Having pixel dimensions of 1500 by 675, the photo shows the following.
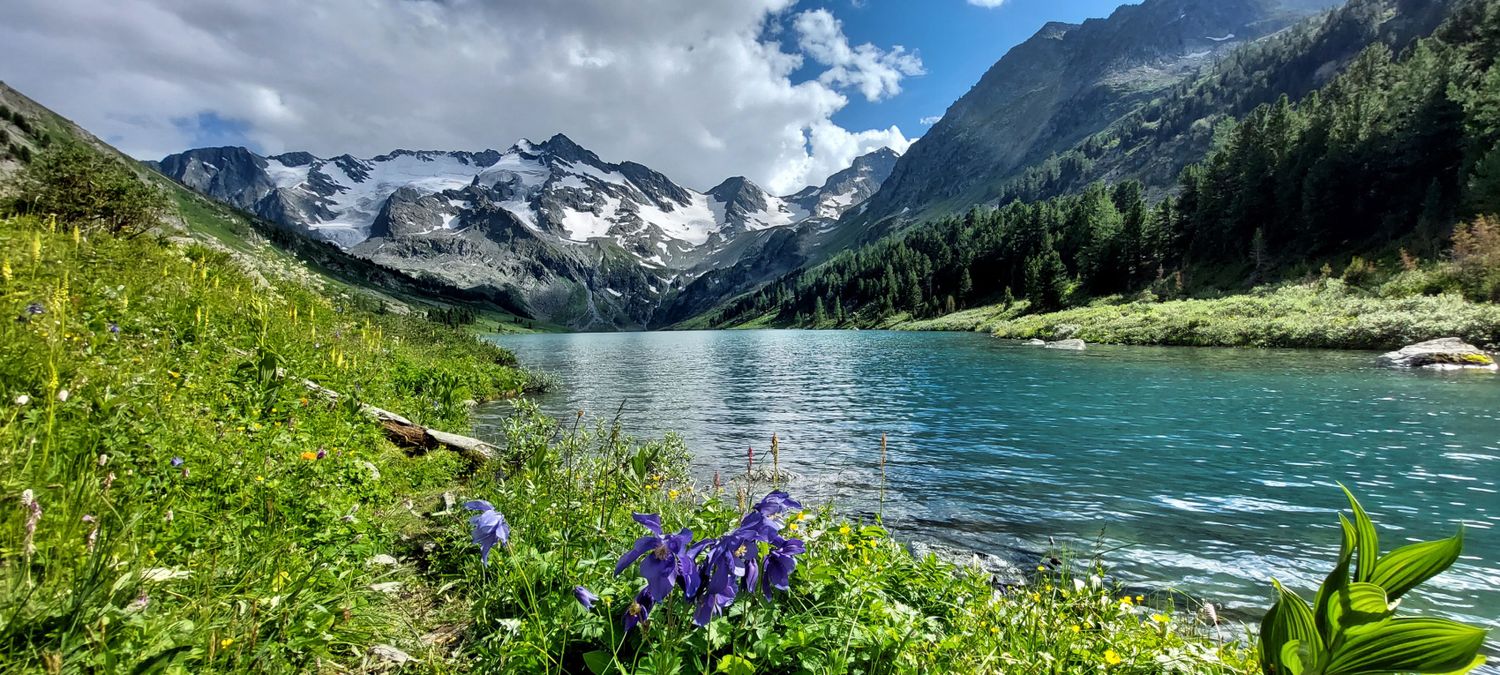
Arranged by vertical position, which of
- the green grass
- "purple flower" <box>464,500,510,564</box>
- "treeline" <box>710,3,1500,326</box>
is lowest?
"purple flower" <box>464,500,510,564</box>

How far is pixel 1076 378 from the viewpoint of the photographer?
2870 centimetres

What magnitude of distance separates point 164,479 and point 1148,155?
771 ft

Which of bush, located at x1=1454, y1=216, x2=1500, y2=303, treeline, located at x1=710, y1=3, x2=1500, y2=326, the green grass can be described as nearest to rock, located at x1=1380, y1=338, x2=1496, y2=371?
the green grass

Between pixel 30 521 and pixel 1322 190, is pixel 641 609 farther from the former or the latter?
pixel 1322 190

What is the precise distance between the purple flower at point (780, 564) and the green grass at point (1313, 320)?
45.5m

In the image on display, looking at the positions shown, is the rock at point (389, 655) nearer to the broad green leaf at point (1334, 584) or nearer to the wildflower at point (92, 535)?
the wildflower at point (92, 535)

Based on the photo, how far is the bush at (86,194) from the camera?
1112cm

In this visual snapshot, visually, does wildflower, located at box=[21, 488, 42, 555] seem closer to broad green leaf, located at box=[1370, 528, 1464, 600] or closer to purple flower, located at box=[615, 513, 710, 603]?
purple flower, located at box=[615, 513, 710, 603]

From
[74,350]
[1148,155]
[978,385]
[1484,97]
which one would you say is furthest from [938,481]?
[1148,155]

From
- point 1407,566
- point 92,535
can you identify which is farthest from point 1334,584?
point 92,535

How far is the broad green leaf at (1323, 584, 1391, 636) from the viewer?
7.56 feet

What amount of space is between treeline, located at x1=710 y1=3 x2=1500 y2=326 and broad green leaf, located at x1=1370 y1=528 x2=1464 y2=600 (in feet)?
222

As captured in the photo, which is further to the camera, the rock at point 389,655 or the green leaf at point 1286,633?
the rock at point 389,655

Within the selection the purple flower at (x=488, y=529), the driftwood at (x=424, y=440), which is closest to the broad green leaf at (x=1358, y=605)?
the purple flower at (x=488, y=529)
